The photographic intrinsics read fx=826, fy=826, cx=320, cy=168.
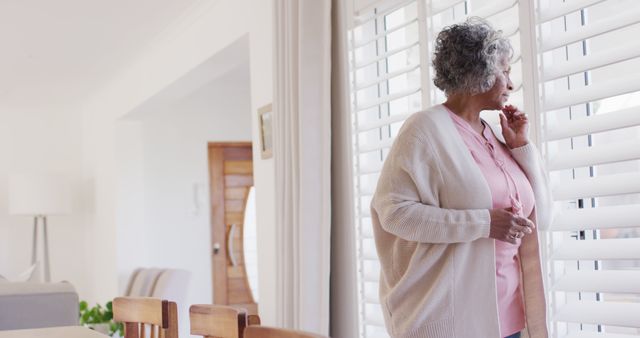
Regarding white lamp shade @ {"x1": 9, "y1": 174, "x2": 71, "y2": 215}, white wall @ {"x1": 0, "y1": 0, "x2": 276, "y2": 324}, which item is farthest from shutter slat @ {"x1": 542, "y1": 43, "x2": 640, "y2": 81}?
white lamp shade @ {"x1": 9, "y1": 174, "x2": 71, "y2": 215}

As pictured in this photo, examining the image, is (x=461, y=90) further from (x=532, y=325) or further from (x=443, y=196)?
(x=532, y=325)

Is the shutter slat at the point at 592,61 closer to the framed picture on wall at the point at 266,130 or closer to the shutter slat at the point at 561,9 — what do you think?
the shutter slat at the point at 561,9

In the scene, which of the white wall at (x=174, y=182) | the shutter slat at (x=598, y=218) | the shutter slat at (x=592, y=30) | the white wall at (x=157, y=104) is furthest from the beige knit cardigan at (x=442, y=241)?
the white wall at (x=174, y=182)

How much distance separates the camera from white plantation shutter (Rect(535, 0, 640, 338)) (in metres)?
2.25

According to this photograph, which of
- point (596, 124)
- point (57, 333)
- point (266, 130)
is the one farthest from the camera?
point (266, 130)

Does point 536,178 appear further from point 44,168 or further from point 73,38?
point 44,168

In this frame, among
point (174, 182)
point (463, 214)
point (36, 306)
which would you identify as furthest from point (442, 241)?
point (174, 182)

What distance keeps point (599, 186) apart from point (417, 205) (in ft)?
1.85

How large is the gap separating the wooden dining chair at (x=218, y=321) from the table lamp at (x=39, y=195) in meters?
6.58

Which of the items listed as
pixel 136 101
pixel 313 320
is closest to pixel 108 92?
pixel 136 101

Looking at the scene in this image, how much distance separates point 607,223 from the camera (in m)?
2.30

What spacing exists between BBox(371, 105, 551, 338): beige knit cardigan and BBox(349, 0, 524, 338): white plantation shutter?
3.06 ft

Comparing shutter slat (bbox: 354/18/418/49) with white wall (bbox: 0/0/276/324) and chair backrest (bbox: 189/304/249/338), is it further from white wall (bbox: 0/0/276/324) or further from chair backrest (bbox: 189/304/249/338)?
chair backrest (bbox: 189/304/249/338)

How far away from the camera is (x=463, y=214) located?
7.04ft
